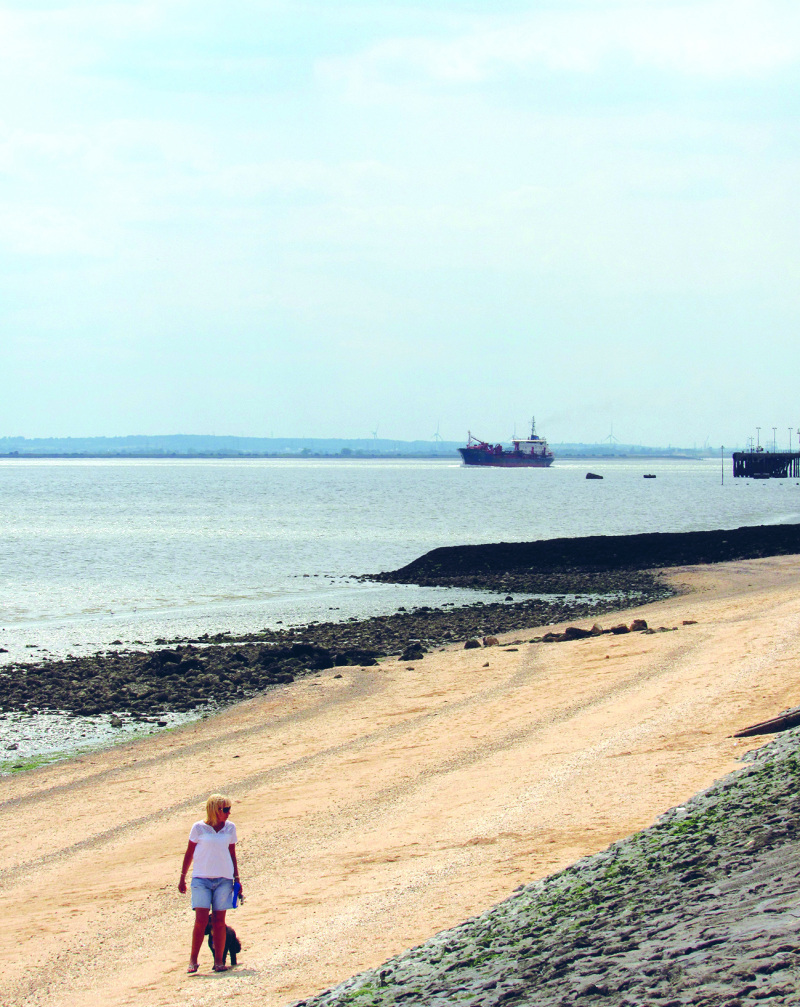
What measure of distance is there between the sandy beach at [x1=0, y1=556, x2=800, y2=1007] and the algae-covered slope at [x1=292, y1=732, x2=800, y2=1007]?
74 cm

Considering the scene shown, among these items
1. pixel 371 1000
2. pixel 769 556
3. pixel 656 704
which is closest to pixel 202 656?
pixel 656 704

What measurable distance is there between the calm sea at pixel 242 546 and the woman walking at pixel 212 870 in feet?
64.4

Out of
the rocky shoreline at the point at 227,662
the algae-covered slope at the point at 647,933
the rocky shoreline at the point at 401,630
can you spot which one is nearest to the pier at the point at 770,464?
Answer: the rocky shoreline at the point at 401,630

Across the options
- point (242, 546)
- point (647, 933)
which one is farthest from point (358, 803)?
point (242, 546)

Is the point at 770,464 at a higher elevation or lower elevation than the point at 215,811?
higher

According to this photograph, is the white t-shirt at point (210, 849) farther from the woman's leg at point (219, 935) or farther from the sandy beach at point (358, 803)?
the sandy beach at point (358, 803)

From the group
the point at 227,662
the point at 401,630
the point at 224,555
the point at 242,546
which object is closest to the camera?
the point at 227,662

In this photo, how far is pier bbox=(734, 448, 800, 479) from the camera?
186m

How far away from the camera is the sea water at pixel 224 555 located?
104 ft

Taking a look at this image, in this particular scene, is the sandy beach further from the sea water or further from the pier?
the pier

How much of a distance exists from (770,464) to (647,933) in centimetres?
19402

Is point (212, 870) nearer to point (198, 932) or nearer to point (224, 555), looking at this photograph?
point (198, 932)

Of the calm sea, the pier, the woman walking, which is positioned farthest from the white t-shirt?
the pier

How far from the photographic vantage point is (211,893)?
8.73 meters
